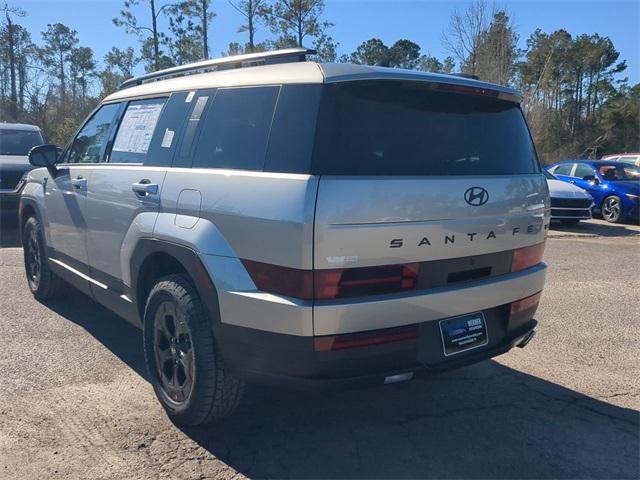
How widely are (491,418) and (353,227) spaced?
5.81 ft

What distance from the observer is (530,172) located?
3.46 metres

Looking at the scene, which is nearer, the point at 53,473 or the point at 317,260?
the point at 317,260

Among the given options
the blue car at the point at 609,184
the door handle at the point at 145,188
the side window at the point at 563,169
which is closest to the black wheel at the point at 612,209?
the blue car at the point at 609,184

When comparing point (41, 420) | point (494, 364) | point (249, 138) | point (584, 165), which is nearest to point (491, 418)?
point (494, 364)

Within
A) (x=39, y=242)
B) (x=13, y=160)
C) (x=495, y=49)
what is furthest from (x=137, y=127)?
(x=495, y=49)

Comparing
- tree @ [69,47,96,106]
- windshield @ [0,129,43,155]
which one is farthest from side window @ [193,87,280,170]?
tree @ [69,47,96,106]

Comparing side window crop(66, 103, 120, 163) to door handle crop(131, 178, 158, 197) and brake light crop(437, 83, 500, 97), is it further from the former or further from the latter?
brake light crop(437, 83, 500, 97)

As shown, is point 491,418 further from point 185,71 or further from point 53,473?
point 185,71

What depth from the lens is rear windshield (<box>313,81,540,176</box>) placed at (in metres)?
2.66

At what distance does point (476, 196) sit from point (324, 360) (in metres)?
1.20

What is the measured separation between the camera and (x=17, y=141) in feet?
38.3

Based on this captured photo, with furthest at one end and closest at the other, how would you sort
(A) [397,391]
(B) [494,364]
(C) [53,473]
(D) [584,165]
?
(D) [584,165]
(B) [494,364]
(A) [397,391]
(C) [53,473]

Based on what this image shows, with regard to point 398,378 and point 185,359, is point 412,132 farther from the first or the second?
point 185,359

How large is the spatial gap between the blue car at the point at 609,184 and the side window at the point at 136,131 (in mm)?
12736
